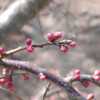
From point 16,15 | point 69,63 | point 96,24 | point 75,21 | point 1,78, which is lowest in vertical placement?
point 1,78

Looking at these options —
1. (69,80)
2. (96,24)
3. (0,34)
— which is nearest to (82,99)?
(69,80)

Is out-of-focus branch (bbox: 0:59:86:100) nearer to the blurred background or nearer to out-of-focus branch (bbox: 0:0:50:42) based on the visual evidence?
out-of-focus branch (bbox: 0:0:50:42)

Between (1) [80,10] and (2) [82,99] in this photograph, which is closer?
(2) [82,99]

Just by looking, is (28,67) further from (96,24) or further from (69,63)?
(96,24)

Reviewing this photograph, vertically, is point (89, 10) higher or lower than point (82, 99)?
higher

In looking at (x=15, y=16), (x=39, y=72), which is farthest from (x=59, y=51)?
(x=39, y=72)

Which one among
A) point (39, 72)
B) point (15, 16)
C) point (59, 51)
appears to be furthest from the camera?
point (59, 51)

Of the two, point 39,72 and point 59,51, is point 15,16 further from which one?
point 59,51
